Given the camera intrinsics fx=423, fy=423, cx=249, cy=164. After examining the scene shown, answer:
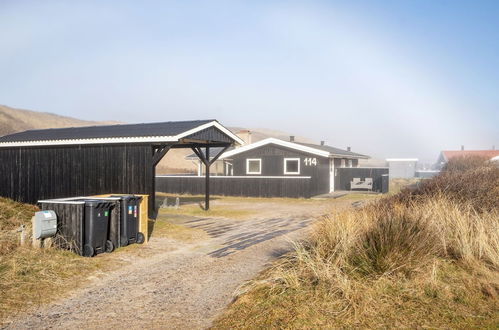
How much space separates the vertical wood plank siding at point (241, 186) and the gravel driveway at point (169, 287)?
13.7 metres

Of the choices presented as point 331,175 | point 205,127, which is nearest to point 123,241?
point 205,127

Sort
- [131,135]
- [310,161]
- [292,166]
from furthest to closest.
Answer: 1. [292,166]
2. [310,161]
3. [131,135]

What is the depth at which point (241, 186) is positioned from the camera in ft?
87.7

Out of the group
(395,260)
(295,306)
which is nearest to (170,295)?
(295,306)

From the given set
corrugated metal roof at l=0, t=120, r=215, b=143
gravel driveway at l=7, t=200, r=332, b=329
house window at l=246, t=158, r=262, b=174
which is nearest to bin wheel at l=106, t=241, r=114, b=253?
gravel driveway at l=7, t=200, r=332, b=329

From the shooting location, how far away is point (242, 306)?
5805mm

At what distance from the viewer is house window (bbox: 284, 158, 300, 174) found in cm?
2709

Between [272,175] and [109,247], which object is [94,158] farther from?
[272,175]

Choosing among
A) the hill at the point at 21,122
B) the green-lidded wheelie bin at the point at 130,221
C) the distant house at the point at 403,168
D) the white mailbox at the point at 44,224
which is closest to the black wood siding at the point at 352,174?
the green-lidded wheelie bin at the point at 130,221

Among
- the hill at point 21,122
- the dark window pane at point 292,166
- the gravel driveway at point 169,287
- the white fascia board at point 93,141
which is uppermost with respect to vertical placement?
the hill at point 21,122

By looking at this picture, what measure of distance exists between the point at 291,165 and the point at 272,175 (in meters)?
1.44

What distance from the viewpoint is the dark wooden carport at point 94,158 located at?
1395 centimetres

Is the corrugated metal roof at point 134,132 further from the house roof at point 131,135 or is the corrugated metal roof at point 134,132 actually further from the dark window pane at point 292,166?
the dark window pane at point 292,166

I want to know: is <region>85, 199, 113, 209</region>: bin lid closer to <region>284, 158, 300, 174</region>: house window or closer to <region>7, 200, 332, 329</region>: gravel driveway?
<region>7, 200, 332, 329</region>: gravel driveway
